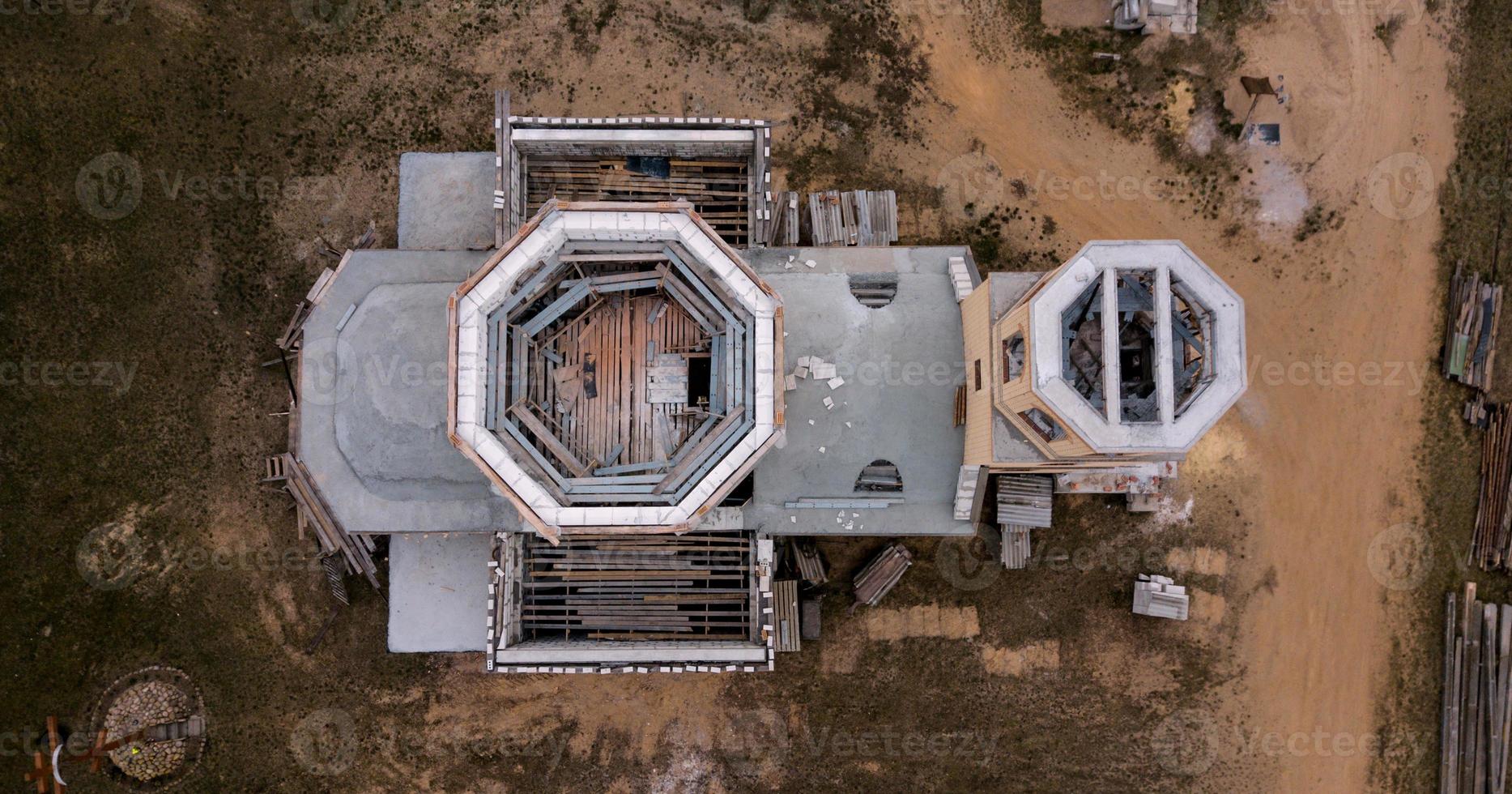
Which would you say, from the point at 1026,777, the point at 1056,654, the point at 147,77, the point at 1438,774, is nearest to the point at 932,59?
the point at 1056,654

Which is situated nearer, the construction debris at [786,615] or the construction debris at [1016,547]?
the construction debris at [786,615]

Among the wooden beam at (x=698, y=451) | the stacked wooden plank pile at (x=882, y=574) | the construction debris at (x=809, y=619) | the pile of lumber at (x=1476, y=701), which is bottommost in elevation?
the pile of lumber at (x=1476, y=701)

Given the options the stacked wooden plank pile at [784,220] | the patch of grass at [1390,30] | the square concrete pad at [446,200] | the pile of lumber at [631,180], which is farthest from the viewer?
the patch of grass at [1390,30]

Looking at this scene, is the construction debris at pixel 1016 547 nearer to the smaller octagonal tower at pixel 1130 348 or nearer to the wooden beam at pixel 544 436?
the smaller octagonal tower at pixel 1130 348

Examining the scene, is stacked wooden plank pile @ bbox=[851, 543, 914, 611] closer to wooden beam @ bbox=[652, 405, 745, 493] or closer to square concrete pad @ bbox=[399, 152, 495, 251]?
wooden beam @ bbox=[652, 405, 745, 493]

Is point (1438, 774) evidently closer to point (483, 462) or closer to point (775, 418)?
point (775, 418)

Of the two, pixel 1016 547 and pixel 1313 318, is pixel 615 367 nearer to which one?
pixel 1016 547

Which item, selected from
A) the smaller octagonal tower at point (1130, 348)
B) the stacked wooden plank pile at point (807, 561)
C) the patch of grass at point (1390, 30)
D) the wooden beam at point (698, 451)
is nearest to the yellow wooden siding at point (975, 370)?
the smaller octagonal tower at point (1130, 348)

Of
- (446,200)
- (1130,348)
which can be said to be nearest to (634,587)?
(446,200)
